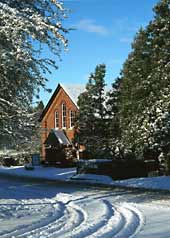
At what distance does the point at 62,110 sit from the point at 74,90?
2.55 metres

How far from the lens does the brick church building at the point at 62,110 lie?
156ft

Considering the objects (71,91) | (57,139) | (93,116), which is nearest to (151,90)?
(93,116)

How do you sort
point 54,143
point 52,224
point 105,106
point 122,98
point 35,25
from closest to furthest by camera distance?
point 52,224, point 35,25, point 122,98, point 105,106, point 54,143

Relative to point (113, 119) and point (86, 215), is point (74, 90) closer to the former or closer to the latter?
point (113, 119)

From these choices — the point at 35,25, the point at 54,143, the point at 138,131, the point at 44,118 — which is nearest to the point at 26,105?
the point at 35,25

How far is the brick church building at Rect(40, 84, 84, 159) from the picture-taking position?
4759cm

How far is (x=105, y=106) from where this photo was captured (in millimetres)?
39406

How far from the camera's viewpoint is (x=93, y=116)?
38.1 meters

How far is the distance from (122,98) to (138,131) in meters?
4.83

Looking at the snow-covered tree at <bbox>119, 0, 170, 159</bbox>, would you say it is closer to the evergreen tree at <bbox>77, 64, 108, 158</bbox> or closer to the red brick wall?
the evergreen tree at <bbox>77, 64, 108, 158</bbox>

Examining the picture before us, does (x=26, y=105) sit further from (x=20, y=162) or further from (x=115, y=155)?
(x=20, y=162)

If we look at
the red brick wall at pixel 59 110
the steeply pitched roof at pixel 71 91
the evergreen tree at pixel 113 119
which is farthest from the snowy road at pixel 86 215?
the steeply pitched roof at pixel 71 91

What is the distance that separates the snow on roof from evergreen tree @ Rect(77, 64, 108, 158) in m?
8.36

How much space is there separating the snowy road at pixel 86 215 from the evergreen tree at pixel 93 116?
660 inches
